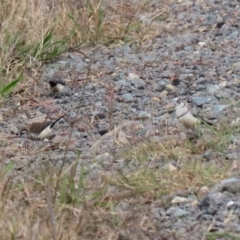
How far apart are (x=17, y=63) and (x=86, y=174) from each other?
1.28 meters

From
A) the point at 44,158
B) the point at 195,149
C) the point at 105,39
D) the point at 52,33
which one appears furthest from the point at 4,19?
the point at 195,149

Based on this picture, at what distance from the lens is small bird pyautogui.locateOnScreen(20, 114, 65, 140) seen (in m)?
3.00

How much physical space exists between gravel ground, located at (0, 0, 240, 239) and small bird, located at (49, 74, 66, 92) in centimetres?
3

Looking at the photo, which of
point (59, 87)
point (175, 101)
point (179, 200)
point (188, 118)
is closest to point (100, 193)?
point (179, 200)

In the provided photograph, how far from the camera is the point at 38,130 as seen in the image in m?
3.04

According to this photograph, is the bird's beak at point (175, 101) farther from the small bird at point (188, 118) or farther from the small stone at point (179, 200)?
the small stone at point (179, 200)

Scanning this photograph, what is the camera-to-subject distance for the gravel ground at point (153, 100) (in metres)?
2.20

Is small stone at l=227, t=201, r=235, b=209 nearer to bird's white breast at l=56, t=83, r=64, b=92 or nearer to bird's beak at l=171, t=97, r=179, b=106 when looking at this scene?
bird's beak at l=171, t=97, r=179, b=106

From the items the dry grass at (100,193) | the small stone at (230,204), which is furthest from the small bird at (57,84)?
the small stone at (230,204)

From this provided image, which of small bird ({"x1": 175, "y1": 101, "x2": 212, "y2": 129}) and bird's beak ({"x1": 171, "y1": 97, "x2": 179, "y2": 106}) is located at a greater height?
small bird ({"x1": 175, "y1": 101, "x2": 212, "y2": 129})

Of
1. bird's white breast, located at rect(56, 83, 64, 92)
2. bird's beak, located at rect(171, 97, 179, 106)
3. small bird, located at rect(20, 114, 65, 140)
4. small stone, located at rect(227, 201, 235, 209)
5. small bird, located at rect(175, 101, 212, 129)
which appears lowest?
bird's white breast, located at rect(56, 83, 64, 92)

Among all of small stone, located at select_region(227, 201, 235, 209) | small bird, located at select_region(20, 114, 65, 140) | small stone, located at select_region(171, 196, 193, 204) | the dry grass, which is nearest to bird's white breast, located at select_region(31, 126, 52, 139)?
small bird, located at select_region(20, 114, 65, 140)

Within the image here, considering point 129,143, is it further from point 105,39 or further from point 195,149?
point 105,39

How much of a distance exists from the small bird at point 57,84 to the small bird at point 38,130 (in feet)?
1.41
